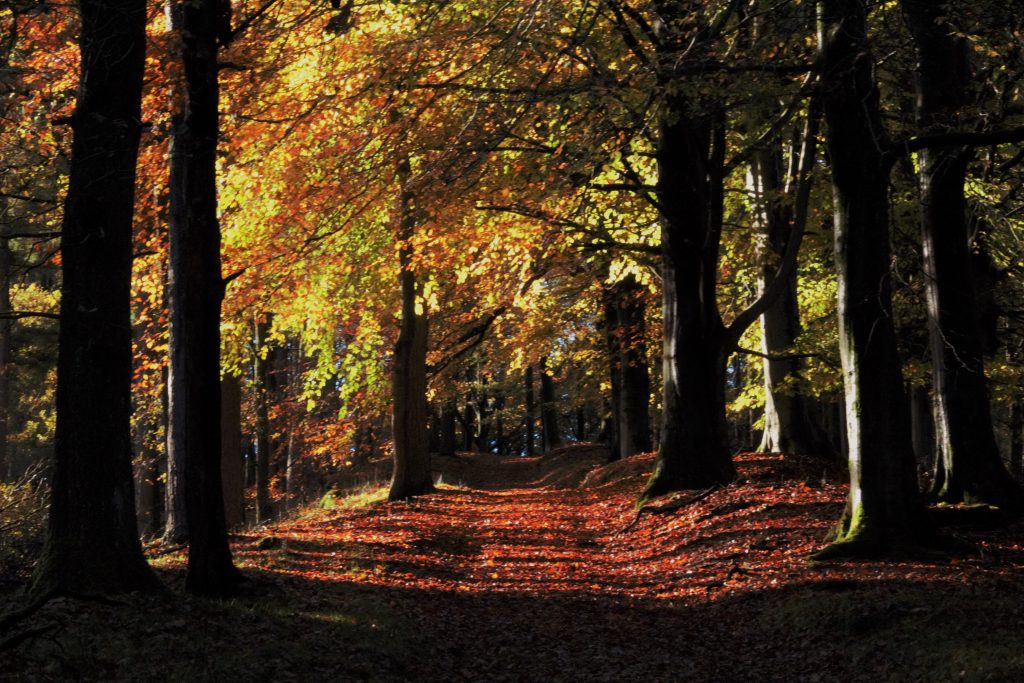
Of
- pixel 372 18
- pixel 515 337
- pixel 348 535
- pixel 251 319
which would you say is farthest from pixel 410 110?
pixel 515 337

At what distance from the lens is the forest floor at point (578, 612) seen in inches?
261

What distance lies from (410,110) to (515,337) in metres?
13.5

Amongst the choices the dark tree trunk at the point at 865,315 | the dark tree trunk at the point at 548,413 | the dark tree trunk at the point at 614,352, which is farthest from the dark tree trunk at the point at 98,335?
the dark tree trunk at the point at 548,413

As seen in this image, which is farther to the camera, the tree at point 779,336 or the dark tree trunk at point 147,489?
the dark tree trunk at point 147,489

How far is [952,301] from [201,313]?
8791mm

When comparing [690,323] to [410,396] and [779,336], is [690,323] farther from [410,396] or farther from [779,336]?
[410,396]

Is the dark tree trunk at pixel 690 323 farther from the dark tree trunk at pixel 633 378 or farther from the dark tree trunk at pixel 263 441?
the dark tree trunk at pixel 263 441

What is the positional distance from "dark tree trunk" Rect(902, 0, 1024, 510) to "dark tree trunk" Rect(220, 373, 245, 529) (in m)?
12.2

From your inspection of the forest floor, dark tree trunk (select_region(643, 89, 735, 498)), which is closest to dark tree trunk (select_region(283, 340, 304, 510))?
the forest floor

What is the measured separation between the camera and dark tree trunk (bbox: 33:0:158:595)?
304 inches

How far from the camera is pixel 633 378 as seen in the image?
24953mm

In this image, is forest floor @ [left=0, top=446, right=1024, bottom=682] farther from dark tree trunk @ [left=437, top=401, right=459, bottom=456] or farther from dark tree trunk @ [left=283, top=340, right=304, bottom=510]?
dark tree trunk @ [left=437, top=401, right=459, bottom=456]

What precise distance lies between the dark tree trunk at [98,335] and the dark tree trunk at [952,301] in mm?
8761

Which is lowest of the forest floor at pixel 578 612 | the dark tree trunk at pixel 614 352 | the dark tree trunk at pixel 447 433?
the forest floor at pixel 578 612
